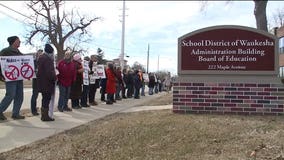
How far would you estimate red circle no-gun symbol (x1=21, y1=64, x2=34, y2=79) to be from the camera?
12.2 metres

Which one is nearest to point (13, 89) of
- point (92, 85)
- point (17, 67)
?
point (17, 67)

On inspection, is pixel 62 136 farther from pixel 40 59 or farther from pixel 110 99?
pixel 110 99

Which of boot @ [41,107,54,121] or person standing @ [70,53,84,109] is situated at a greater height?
person standing @ [70,53,84,109]

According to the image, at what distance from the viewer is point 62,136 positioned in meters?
9.63

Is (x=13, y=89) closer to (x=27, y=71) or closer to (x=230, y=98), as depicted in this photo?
(x=27, y=71)

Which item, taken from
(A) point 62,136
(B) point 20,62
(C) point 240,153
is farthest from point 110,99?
(C) point 240,153

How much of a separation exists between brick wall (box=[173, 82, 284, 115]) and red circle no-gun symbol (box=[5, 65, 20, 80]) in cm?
380

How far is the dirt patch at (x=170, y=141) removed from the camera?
7.54 meters

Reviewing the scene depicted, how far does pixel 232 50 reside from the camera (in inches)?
468

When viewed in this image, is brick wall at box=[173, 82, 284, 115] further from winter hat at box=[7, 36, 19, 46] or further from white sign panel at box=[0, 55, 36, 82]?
winter hat at box=[7, 36, 19, 46]

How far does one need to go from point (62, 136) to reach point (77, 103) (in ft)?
19.4

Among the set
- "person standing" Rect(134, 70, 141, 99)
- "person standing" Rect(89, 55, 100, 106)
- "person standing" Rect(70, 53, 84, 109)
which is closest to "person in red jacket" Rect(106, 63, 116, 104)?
"person standing" Rect(89, 55, 100, 106)


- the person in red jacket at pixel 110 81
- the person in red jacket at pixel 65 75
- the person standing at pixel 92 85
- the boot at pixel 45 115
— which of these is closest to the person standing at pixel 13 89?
the boot at pixel 45 115

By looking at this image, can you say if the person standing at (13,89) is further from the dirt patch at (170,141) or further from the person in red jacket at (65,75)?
the dirt patch at (170,141)
